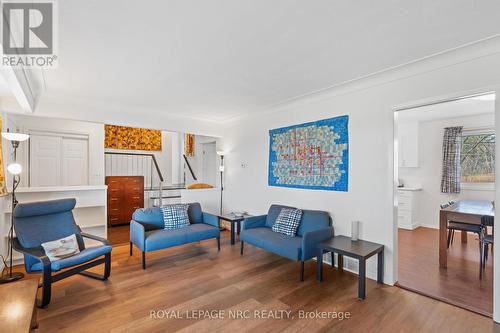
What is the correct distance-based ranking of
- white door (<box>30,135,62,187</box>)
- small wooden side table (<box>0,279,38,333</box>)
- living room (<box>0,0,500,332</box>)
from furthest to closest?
white door (<box>30,135,62,187</box>) → living room (<box>0,0,500,332</box>) → small wooden side table (<box>0,279,38,333</box>)

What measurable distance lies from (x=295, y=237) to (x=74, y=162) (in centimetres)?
490

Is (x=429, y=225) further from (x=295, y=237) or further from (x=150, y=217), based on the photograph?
(x=150, y=217)

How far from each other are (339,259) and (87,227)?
409cm

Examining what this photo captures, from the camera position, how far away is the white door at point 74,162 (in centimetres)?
509

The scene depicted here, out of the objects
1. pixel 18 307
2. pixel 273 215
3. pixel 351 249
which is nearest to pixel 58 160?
pixel 18 307

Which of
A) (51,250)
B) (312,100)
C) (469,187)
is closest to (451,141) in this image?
(469,187)

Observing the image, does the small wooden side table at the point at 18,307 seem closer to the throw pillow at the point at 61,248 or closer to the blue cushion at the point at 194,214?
the throw pillow at the point at 61,248

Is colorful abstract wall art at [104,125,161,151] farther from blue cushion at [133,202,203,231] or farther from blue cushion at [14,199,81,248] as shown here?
blue cushion at [14,199,81,248]

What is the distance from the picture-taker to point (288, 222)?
3654 mm

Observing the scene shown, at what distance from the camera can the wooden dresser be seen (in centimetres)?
568

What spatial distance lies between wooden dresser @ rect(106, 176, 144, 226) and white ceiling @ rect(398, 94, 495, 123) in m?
6.27

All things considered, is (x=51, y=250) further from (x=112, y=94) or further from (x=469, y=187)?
(x=469, y=187)

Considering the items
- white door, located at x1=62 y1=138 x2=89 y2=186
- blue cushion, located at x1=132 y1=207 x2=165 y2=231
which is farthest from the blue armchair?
white door, located at x1=62 y1=138 x2=89 y2=186

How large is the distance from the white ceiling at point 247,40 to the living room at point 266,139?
0.02 m
